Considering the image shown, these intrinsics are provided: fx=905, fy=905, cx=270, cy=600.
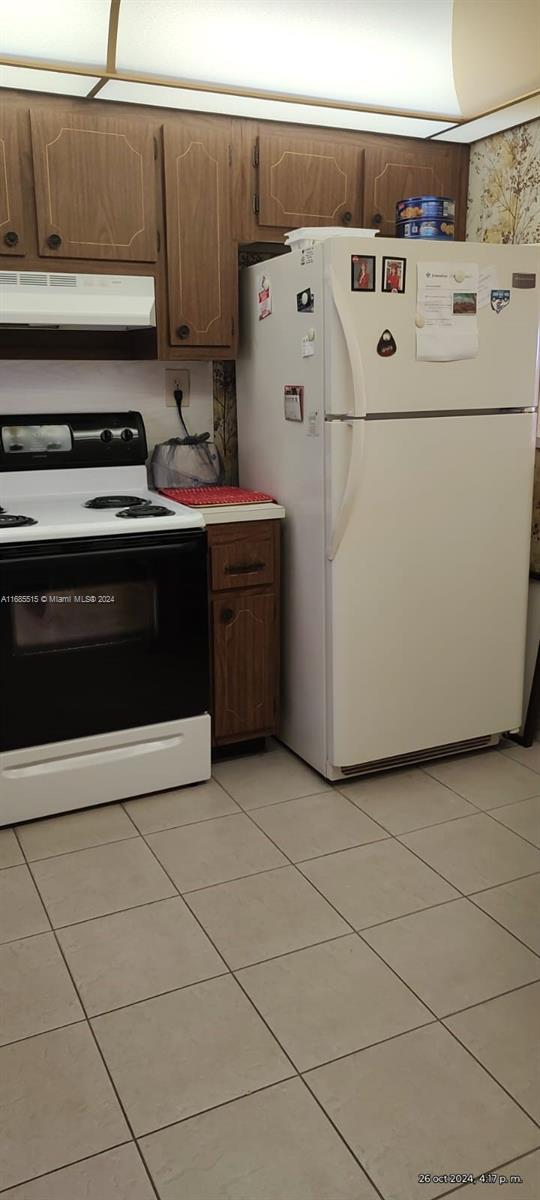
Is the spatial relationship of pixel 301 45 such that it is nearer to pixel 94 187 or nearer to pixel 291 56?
pixel 291 56

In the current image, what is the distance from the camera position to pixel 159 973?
200 cm

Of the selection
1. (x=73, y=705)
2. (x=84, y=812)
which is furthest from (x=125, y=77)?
(x=84, y=812)

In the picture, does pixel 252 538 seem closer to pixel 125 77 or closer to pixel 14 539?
pixel 14 539

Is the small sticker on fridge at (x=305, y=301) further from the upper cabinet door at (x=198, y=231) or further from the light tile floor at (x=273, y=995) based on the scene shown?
the light tile floor at (x=273, y=995)

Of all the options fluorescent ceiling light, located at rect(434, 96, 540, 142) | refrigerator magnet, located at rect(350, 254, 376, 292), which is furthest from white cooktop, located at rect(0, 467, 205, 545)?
fluorescent ceiling light, located at rect(434, 96, 540, 142)

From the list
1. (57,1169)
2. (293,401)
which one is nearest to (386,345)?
(293,401)

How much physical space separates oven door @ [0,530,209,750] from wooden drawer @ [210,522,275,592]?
124mm

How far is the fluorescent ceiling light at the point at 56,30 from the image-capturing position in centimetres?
222

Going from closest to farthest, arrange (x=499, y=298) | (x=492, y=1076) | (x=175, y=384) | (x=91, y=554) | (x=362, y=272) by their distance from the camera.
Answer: (x=492, y=1076) < (x=362, y=272) < (x=91, y=554) < (x=499, y=298) < (x=175, y=384)

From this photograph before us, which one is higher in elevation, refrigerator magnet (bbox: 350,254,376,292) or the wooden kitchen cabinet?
the wooden kitchen cabinet

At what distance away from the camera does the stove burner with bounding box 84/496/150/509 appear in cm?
289

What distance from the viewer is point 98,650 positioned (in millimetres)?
2666

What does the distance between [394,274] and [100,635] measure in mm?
1336

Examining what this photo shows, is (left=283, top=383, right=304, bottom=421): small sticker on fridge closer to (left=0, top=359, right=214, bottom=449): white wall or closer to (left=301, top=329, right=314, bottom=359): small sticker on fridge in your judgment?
(left=301, top=329, right=314, bottom=359): small sticker on fridge
